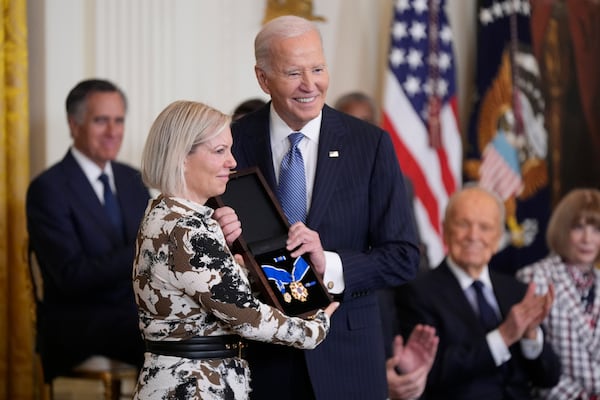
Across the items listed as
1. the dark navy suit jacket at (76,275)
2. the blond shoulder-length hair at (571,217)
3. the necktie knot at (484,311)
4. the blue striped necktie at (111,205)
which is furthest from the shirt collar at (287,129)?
the blond shoulder-length hair at (571,217)

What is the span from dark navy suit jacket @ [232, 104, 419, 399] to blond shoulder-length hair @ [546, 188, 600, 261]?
258cm

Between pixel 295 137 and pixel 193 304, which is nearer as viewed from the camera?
pixel 193 304

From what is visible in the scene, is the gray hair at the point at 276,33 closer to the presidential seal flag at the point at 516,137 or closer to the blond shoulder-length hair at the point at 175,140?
the blond shoulder-length hair at the point at 175,140

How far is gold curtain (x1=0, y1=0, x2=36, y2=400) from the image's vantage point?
584 centimetres

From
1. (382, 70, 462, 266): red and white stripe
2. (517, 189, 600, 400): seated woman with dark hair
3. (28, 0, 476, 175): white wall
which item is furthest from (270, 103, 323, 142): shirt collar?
(382, 70, 462, 266): red and white stripe

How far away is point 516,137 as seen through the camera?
26.9 ft

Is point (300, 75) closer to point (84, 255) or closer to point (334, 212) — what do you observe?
point (334, 212)

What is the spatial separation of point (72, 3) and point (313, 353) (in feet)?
12.7

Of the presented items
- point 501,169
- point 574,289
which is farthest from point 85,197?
point 501,169

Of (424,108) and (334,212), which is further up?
(424,108)

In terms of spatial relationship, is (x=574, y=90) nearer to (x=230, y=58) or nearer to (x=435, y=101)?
(x=435, y=101)

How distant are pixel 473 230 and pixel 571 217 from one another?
0.92 m

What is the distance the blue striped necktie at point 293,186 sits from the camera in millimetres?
3352

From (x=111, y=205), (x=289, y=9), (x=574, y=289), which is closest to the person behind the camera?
(x=111, y=205)
